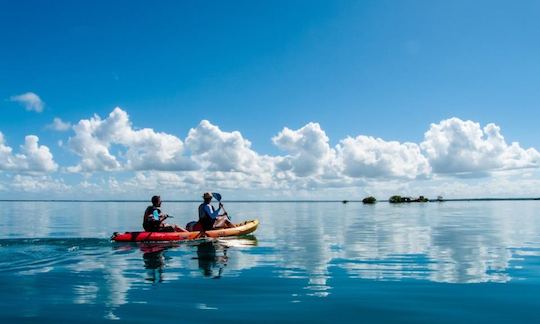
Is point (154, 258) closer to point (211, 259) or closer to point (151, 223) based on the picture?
point (211, 259)

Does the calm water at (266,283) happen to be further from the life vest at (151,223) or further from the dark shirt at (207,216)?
the dark shirt at (207,216)

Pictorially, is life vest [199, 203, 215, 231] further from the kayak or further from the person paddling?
the person paddling

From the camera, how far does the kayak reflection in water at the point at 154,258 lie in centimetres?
1490

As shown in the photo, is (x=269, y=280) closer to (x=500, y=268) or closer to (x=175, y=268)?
(x=175, y=268)

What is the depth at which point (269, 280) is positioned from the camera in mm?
14094

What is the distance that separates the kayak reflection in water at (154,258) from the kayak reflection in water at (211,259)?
1484 mm

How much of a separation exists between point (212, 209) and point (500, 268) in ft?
54.3

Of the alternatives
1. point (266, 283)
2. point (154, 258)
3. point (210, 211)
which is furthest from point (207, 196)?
point (266, 283)

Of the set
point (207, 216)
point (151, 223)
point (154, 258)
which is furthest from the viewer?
point (207, 216)

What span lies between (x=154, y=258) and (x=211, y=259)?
247 centimetres

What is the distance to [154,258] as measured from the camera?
19219mm

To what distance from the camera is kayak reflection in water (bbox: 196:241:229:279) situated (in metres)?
15.8

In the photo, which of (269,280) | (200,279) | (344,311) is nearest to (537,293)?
(344,311)

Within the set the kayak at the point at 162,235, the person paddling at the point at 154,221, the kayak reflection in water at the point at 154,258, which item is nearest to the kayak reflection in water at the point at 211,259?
the kayak at the point at 162,235
